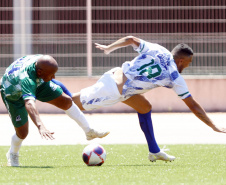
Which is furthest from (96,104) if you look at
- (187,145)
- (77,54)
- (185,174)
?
(77,54)

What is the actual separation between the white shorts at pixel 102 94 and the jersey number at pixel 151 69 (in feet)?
1.48

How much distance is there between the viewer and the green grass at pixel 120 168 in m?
7.08

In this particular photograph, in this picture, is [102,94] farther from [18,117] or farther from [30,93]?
[30,93]

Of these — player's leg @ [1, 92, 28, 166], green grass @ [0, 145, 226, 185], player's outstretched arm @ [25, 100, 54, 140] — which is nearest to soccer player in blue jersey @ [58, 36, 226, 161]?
green grass @ [0, 145, 226, 185]

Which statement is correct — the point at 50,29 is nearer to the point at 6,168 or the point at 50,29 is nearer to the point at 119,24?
the point at 119,24

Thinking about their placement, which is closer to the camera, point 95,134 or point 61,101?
point 61,101

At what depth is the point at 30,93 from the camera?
768cm

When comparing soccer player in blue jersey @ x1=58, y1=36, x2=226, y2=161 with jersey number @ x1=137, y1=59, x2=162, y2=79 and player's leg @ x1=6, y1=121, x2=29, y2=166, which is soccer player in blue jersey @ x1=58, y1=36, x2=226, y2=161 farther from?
player's leg @ x1=6, y1=121, x2=29, y2=166

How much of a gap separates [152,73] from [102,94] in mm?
787

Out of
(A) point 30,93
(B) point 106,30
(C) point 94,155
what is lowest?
(C) point 94,155

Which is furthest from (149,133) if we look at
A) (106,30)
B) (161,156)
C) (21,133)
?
(106,30)

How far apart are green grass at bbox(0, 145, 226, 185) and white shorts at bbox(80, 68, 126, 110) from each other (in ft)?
2.79

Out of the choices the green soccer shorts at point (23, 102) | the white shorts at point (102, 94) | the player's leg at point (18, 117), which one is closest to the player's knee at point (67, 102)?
the green soccer shorts at point (23, 102)

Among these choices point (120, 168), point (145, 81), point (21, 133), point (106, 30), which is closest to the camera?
point (120, 168)
